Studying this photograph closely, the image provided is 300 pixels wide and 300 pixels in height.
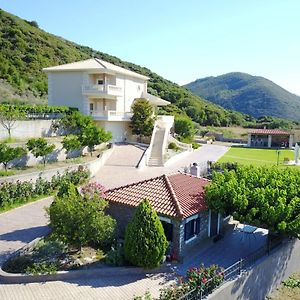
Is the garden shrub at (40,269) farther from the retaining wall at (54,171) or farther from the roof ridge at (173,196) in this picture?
the retaining wall at (54,171)

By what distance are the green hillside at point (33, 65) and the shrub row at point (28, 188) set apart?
34847mm

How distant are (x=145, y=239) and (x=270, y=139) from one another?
56717 millimetres

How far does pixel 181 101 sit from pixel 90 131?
228 ft

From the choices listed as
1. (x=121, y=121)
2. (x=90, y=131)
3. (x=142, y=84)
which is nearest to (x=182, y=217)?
(x=90, y=131)

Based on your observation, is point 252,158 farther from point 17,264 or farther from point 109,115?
point 17,264

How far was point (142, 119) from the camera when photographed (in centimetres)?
4247

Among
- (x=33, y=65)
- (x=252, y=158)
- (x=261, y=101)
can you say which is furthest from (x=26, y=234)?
(x=261, y=101)

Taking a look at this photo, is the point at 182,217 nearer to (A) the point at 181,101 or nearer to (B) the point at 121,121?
(B) the point at 121,121

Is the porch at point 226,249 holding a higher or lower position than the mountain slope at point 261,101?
lower

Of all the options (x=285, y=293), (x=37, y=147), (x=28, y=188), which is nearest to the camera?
(x=285, y=293)

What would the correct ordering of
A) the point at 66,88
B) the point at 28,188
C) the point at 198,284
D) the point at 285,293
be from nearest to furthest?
1. the point at 198,284
2. the point at 285,293
3. the point at 28,188
4. the point at 66,88

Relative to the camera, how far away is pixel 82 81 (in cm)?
4138

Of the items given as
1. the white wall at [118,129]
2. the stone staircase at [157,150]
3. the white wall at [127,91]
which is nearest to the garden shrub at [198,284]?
the stone staircase at [157,150]

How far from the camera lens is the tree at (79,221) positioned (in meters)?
14.2
